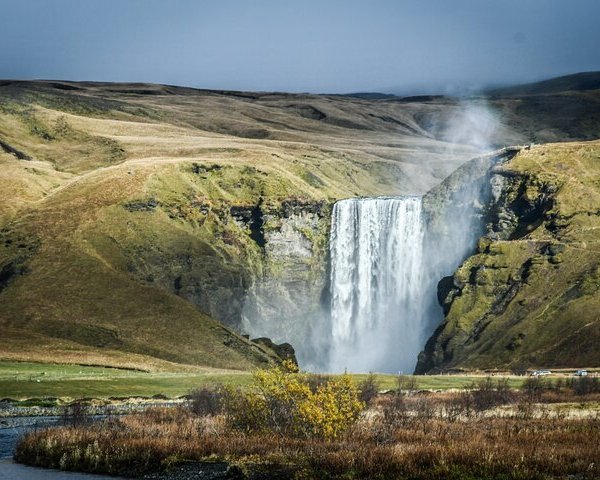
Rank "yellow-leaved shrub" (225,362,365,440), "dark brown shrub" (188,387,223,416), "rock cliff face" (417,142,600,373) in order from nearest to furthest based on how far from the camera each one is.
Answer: "yellow-leaved shrub" (225,362,365,440)
"dark brown shrub" (188,387,223,416)
"rock cliff face" (417,142,600,373)

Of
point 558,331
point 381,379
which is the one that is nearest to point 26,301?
point 381,379

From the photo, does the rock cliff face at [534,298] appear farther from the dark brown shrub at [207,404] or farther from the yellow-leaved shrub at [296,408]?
the yellow-leaved shrub at [296,408]

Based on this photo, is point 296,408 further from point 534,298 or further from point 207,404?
point 534,298

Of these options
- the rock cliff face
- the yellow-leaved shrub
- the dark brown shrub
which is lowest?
the rock cliff face

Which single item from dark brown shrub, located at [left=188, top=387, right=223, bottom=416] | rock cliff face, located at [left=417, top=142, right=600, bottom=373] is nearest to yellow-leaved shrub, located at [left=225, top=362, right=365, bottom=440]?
dark brown shrub, located at [left=188, top=387, right=223, bottom=416]

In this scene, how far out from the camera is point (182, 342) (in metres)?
180

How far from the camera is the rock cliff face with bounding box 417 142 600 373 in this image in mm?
164125

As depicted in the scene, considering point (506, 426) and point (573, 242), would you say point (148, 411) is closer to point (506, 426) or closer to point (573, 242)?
point (506, 426)

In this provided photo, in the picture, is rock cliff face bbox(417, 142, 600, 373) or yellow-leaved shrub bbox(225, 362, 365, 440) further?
rock cliff face bbox(417, 142, 600, 373)

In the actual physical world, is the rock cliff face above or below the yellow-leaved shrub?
below

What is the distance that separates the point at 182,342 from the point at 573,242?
67387mm

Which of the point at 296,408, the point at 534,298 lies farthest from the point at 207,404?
the point at 534,298

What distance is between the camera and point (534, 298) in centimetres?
17850

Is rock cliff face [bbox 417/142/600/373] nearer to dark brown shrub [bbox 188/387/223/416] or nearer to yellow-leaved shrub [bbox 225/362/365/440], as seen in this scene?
dark brown shrub [bbox 188/387/223/416]
